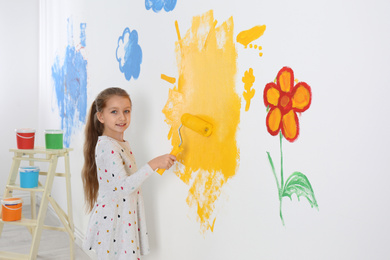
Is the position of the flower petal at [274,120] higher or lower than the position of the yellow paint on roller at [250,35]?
lower

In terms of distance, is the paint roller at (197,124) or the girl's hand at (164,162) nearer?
the paint roller at (197,124)

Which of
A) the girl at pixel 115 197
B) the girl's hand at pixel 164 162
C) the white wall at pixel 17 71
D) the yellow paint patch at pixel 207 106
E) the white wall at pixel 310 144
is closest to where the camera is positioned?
the white wall at pixel 310 144

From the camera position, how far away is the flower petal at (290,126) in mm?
1030

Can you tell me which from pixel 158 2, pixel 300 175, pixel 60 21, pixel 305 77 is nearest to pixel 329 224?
pixel 300 175

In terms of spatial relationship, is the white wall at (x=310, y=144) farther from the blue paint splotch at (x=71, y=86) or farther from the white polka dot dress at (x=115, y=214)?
the blue paint splotch at (x=71, y=86)

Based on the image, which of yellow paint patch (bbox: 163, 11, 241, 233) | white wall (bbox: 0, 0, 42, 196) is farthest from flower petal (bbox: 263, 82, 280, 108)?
white wall (bbox: 0, 0, 42, 196)

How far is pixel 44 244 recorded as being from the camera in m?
2.91

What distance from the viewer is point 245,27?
1.20 metres

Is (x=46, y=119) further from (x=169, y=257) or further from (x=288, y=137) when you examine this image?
(x=288, y=137)

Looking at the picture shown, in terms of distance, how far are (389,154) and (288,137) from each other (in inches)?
11.2

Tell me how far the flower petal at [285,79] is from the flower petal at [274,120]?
64 mm

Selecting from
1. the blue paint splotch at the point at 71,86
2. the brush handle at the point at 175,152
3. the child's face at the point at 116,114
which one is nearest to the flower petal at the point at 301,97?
the brush handle at the point at 175,152

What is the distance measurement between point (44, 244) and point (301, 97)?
2519 mm

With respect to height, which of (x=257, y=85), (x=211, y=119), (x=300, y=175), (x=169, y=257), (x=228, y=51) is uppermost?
(x=228, y=51)
